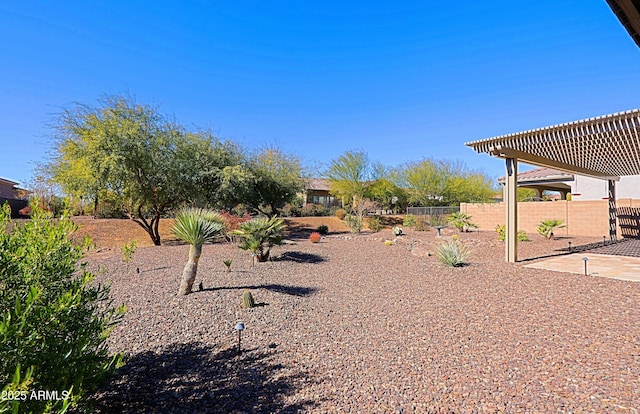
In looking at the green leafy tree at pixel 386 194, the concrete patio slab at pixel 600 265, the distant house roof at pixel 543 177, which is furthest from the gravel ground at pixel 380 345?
the green leafy tree at pixel 386 194

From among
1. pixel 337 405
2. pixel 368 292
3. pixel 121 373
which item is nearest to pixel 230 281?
pixel 368 292

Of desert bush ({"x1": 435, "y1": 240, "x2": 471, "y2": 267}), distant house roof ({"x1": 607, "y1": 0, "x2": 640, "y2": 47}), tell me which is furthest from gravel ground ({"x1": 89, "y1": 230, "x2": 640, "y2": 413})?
distant house roof ({"x1": 607, "y1": 0, "x2": 640, "y2": 47})

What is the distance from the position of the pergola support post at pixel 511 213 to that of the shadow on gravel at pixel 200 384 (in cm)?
767

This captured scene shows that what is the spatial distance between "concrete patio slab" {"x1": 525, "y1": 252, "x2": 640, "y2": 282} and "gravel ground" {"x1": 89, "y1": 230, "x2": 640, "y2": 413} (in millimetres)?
809

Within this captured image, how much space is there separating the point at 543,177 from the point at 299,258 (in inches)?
843

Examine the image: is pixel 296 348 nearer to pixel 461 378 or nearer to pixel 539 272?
pixel 461 378

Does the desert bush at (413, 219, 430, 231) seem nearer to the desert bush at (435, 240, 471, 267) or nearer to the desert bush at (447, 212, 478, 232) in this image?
the desert bush at (447, 212, 478, 232)

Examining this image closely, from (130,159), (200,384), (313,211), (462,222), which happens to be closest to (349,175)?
(313,211)

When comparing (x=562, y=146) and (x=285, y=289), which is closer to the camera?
(x=285, y=289)

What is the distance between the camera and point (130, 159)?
40.8ft

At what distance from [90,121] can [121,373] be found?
41.3ft

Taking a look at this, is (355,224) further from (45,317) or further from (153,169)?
(45,317)

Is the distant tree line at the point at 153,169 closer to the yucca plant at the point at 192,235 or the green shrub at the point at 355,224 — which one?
the green shrub at the point at 355,224

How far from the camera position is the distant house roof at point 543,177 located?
22.5 metres
